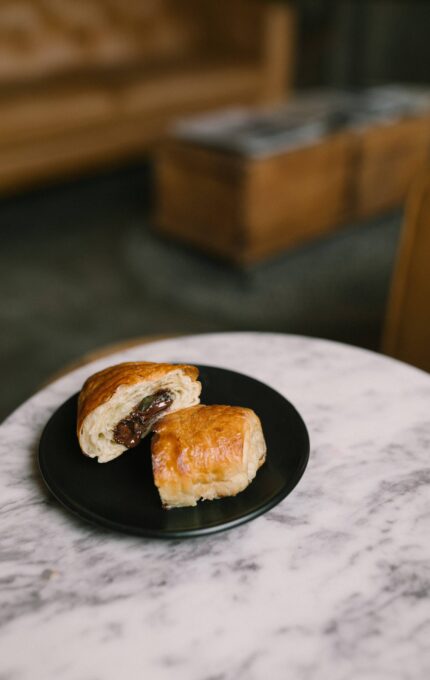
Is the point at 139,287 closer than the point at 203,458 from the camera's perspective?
No

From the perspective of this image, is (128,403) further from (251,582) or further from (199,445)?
(251,582)

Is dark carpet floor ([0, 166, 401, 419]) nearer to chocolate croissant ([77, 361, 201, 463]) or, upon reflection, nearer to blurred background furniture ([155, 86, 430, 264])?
blurred background furniture ([155, 86, 430, 264])

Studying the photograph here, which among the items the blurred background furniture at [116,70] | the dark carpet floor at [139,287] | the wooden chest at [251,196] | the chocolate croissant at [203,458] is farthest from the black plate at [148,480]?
the blurred background furniture at [116,70]

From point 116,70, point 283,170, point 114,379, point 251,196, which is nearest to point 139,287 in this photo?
point 251,196

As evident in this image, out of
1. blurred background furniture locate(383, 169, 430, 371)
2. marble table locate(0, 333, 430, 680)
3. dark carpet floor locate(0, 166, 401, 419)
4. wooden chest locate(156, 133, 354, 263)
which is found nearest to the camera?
marble table locate(0, 333, 430, 680)

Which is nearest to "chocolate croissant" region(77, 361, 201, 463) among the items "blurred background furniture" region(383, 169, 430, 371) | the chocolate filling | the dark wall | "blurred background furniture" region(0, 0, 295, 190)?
the chocolate filling

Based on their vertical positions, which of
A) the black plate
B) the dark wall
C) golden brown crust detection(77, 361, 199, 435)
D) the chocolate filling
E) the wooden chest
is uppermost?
the dark wall

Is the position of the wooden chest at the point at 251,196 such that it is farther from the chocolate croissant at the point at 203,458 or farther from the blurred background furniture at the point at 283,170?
the chocolate croissant at the point at 203,458
